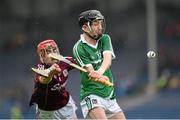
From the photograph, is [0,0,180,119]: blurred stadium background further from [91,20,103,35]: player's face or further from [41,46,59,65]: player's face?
[91,20,103,35]: player's face

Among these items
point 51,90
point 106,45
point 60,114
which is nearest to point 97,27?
point 106,45

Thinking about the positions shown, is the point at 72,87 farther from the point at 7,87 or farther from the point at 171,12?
the point at 171,12

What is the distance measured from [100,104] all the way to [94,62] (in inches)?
15.5

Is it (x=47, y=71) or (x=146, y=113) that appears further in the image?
(x=146, y=113)

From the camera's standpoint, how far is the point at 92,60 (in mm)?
7418

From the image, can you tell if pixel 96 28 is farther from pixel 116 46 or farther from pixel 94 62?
pixel 116 46

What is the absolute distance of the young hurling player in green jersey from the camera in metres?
7.35

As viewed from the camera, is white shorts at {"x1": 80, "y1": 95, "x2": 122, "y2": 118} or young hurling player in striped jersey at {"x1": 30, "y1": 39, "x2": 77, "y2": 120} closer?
white shorts at {"x1": 80, "y1": 95, "x2": 122, "y2": 118}

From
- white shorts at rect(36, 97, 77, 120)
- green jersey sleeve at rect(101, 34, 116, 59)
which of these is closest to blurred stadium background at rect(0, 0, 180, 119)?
white shorts at rect(36, 97, 77, 120)

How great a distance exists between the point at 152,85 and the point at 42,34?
2.59 metres

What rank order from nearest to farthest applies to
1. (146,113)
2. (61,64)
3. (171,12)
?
(61,64) → (146,113) → (171,12)

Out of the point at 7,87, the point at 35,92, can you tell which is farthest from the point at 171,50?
the point at 35,92

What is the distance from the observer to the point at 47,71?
754cm

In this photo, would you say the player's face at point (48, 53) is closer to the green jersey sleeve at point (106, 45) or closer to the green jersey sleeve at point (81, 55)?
the green jersey sleeve at point (81, 55)
